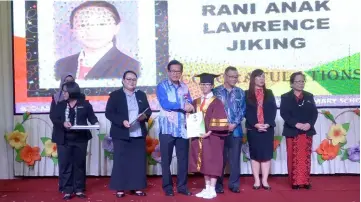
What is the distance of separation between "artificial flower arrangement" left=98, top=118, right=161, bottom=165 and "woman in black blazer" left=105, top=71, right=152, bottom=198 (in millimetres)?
1169

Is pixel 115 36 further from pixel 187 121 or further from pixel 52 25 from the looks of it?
pixel 187 121

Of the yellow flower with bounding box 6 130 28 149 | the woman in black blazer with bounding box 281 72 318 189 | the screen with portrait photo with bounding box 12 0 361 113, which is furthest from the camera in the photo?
the yellow flower with bounding box 6 130 28 149

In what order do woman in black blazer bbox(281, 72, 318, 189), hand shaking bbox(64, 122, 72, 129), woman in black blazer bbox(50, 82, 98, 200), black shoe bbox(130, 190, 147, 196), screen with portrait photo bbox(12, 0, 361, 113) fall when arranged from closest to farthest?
1. hand shaking bbox(64, 122, 72, 129)
2. woman in black blazer bbox(50, 82, 98, 200)
3. black shoe bbox(130, 190, 147, 196)
4. woman in black blazer bbox(281, 72, 318, 189)
5. screen with portrait photo bbox(12, 0, 361, 113)

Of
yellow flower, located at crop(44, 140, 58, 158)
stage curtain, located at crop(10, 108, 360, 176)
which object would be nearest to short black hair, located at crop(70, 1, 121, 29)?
stage curtain, located at crop(10, 108, 360, 176)

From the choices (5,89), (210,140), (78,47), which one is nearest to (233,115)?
(210,140)

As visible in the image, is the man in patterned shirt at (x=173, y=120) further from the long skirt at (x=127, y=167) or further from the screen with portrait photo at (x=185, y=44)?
the screen with portrait photo at (x=185, y=44)

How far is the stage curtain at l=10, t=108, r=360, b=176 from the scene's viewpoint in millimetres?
5602

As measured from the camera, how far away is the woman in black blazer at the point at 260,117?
179 inches

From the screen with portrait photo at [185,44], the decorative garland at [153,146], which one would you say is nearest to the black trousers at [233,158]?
the decorative garland at [153,146]

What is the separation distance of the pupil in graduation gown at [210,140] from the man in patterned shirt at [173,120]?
13cm

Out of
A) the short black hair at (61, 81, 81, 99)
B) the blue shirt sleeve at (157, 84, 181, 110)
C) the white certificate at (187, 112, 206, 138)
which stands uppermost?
the short black hair at (61, 81, 81, 99)

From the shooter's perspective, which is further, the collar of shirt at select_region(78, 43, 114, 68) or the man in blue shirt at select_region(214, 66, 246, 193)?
the collar of shirt at select_region(78, 43, 114, 68)

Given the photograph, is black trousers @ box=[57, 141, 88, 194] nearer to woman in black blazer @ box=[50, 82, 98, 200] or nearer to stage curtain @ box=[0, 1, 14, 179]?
woman in black blazer @ box=[50, 82, 98, 200]

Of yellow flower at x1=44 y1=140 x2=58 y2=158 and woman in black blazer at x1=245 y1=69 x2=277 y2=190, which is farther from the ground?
woman in black blazer at x1=245 y1=69 x2=277 y2=190
